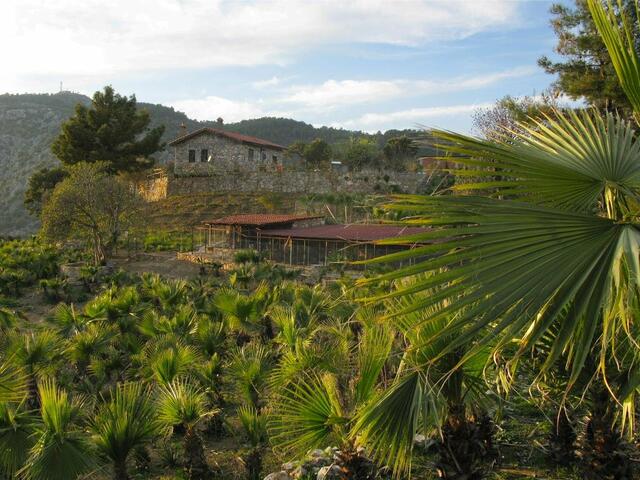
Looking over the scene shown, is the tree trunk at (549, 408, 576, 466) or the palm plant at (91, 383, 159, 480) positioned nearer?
the palm plant at (91, 383, 159, 480)

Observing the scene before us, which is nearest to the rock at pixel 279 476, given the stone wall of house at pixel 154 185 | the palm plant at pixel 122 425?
the palm plant at pixel 122 425

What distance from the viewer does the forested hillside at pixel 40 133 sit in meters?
85.1

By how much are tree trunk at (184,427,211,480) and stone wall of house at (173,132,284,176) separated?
44.9m

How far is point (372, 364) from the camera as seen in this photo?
15.4 feet

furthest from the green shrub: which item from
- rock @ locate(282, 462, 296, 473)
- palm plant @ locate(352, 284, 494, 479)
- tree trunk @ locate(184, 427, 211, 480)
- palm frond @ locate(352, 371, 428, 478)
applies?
palm frond @ locate(352, 371, 428, 478)

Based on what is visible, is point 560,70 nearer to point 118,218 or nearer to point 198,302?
point 198,302

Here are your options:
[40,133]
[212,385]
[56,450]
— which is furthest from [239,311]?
[40,133]

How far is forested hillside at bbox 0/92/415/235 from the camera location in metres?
85.1

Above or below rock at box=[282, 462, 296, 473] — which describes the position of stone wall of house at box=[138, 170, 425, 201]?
above

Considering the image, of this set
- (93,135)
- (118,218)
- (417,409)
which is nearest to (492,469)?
(417,409)

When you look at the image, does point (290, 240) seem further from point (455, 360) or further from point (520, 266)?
point (520, 266)

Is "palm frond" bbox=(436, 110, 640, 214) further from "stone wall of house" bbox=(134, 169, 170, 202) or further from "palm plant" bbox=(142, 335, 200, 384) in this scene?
"stone wall of house" bbox=(134, 169, 170, 202)

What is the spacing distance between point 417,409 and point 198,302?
13.5 meters

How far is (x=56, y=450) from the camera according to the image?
517 centimetres
